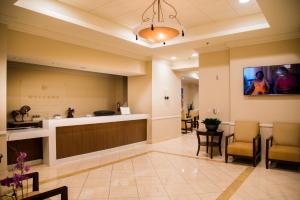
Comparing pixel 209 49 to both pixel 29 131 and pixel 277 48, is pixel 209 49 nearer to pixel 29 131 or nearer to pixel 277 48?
pixel 277 48

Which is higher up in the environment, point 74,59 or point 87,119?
point 74,59

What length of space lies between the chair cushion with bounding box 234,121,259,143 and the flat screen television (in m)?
0.77

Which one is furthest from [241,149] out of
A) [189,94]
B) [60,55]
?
[189,94]

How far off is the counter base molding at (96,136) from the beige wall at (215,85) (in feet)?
7.16

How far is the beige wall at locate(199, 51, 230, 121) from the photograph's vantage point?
19.4 feet

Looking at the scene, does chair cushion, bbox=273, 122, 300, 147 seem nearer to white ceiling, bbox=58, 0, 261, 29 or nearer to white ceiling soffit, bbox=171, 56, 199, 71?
white ceiling, bbox=58, 0, 261, 29

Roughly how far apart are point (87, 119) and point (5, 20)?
272 cm

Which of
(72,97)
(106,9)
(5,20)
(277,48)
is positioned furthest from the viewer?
(72,97)

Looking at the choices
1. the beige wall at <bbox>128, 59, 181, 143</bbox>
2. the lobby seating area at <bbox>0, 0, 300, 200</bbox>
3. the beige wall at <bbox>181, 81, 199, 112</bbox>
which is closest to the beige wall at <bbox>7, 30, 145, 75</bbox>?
the lobby seating area at <bbox>0, 0, 300, 200</bbox>

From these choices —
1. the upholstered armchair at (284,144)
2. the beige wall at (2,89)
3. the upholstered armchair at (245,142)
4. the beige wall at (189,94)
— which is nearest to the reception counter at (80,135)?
the beige wall at (2,89)

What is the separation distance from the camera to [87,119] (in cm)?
547

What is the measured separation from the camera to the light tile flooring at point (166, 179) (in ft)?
11.0

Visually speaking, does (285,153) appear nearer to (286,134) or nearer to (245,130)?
(286,134)

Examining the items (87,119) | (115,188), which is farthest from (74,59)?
(115,188)
